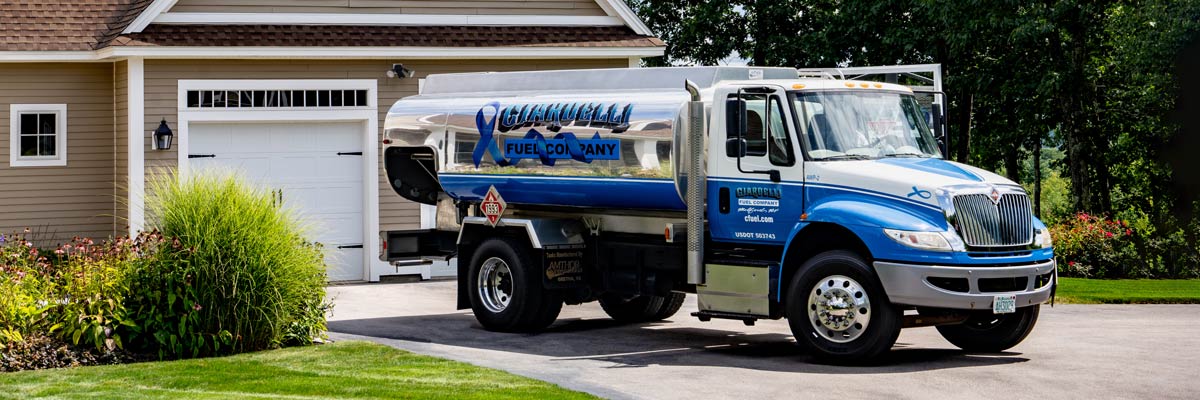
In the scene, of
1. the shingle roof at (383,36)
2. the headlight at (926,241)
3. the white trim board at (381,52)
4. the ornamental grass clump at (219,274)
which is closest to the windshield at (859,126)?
the headlight at (926,241)

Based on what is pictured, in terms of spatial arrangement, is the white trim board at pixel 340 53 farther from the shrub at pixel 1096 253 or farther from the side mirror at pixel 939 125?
the side mirror at pixel 939 125

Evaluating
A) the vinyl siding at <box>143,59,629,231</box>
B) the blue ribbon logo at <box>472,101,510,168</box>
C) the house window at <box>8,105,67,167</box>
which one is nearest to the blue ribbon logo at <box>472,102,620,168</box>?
the blue ribbon logo at <box>472,101,510,168</box>

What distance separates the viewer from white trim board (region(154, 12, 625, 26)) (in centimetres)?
2012

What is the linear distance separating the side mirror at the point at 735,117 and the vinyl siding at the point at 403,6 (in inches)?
336

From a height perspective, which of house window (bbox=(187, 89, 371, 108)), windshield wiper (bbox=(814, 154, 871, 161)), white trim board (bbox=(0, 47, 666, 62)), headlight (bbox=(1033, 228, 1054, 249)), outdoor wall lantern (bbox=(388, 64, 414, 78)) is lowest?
headlight (bbox=(1033, 228, 1054, 249))

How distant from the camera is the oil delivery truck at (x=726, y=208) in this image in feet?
41.9

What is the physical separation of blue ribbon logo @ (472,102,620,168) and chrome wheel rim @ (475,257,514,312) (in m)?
1.02

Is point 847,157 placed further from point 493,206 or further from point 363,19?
point 363,19

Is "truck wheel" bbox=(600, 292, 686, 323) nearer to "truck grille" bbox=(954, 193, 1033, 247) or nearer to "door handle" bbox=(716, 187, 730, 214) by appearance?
"door handle" bbox=(716, 187, 730, 214)

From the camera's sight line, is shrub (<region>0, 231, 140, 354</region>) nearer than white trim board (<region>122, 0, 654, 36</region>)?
Yes

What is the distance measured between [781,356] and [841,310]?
0.95 metres

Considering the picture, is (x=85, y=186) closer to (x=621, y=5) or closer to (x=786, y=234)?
(x=621, y=5)

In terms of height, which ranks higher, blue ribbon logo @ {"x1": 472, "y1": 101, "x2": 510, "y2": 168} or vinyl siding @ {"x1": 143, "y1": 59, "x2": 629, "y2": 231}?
vinyl siding @ {"x1": 143, "y1": 59, "x2": 629, "y2": 231}

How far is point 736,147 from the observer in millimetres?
13617
